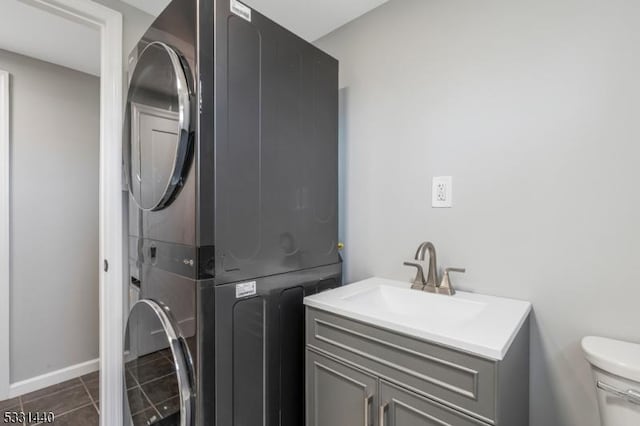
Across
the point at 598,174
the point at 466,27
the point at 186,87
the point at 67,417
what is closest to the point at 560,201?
the point at 598,174

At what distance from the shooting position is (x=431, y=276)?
4.55ft

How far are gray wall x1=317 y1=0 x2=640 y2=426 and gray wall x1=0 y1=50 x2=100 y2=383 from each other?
2.39m

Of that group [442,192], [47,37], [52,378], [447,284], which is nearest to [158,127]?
[442,192]

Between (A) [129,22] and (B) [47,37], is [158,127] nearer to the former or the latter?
(A) [129,22]

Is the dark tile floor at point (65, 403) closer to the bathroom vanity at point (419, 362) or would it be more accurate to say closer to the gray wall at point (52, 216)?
the gray wall at point (52, 216)

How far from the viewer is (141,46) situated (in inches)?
50.9

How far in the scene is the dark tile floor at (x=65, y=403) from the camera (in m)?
1.85

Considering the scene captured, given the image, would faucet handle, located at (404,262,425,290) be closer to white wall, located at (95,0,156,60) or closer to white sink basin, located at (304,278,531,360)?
white sink basin, located at (304,278,531,360)

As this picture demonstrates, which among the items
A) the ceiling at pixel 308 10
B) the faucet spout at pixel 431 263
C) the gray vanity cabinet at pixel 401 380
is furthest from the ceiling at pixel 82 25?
the gray vanity cabinet at pixel 401 380

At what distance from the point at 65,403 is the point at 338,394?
210cm

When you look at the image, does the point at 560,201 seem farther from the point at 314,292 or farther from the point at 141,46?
the point at 141,46

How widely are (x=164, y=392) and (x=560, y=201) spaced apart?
164 centimetres

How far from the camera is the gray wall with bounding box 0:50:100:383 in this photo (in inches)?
84.4

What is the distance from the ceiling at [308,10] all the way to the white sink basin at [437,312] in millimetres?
1543
